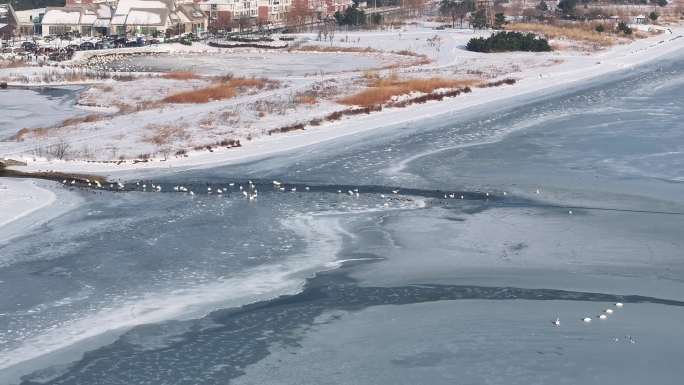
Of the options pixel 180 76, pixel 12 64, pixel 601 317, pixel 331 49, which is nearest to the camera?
pixel 601 317

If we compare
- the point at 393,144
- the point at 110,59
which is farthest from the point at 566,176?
the point at 110,59

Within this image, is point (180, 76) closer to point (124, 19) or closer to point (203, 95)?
point (203, 95)

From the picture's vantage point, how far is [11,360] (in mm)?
11500

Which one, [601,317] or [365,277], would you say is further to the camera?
[365,277]

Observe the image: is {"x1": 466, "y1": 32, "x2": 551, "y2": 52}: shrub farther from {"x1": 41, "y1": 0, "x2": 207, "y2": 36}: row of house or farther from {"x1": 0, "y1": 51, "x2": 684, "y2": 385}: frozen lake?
{"x1": 0, "y1": 51, "x2": 684, "y2": 385}: frozen lake

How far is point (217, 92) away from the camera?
124 feet

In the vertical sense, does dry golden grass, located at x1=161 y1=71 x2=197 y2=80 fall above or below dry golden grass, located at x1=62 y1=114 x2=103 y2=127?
above

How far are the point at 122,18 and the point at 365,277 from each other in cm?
7076

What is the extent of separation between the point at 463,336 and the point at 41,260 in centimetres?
682

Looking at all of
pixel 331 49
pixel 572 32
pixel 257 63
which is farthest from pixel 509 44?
pixel 572 32

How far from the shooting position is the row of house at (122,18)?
81.2m

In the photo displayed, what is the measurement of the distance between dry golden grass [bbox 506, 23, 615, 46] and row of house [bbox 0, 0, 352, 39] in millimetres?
22989

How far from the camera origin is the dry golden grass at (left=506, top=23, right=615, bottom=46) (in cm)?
6962

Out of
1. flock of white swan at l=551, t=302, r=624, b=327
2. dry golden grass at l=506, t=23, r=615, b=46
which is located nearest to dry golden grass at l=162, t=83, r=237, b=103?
flock of white swan at l=551, t=302, r=624, b=327
